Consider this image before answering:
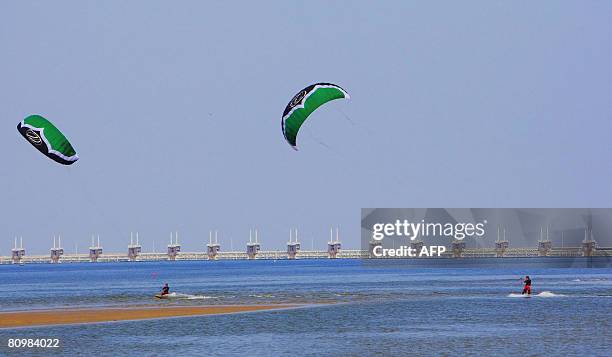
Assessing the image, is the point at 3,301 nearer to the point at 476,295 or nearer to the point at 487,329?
the point at 476,295

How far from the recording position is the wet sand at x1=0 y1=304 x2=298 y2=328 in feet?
220

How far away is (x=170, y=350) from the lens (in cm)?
5178

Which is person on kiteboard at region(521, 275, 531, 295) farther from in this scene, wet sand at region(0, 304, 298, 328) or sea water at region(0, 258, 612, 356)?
wet sand at region(0, 304, 298, 328)

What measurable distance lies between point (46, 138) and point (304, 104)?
15471 mm

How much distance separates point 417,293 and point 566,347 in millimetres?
48563

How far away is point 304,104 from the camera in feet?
210

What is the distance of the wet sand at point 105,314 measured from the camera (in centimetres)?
6698

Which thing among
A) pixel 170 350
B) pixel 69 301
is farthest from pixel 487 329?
pixel 69 301

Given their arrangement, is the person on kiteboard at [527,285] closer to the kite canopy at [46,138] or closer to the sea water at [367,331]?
the sea water at [367,331]

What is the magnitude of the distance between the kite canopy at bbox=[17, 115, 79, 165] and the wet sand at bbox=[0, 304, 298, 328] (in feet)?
29.9

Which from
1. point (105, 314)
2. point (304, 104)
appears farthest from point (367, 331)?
point (105, 314)

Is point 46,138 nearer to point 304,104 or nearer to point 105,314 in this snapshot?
point 105,314

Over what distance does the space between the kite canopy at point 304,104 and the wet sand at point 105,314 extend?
13512 mm

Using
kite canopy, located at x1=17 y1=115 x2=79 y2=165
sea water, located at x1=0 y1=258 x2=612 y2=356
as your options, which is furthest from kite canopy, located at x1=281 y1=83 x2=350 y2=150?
kite canopy, located at x1=17 y1=115 x2=79 y2=165
